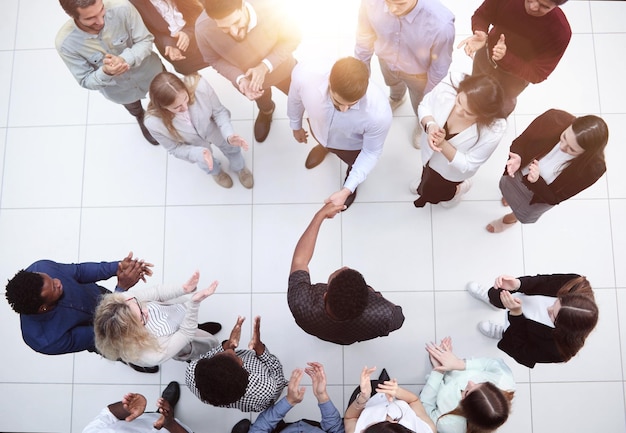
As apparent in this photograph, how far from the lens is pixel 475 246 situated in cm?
363

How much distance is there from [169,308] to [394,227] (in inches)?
70.8

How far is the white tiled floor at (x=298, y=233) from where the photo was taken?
349 centimetres

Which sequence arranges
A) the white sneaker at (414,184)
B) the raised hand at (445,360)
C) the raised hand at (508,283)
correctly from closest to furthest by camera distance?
1. the raised hand at (508,283)
2. the raised hand at (445,360)
3. the white sneaker at (414,184)

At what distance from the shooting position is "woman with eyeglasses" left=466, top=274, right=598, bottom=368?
2.51m

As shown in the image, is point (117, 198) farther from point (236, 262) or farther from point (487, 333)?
point (487, 333)

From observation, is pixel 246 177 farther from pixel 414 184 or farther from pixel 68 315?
pixel 68 315

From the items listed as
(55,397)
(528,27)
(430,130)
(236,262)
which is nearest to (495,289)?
(430,130)

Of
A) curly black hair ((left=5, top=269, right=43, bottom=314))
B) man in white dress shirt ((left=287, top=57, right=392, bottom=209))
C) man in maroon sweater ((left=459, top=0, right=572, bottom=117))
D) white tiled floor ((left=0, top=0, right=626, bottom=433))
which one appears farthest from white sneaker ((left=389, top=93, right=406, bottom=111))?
curly black hair ((left=5, top=269, right=43, bottom=314))

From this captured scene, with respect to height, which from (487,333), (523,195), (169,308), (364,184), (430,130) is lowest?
(487,333)

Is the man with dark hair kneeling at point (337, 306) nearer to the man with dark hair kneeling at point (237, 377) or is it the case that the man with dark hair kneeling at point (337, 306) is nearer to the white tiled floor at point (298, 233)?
the man with dark hair kneeling at point (237, 377)

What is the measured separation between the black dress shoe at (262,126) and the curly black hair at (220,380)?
6.70 feet

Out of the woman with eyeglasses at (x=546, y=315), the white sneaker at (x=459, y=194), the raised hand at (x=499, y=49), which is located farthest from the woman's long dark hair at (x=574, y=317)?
the raised hand at (x=499, y=49)

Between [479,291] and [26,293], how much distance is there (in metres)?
2.93

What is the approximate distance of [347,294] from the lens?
2248 mm
